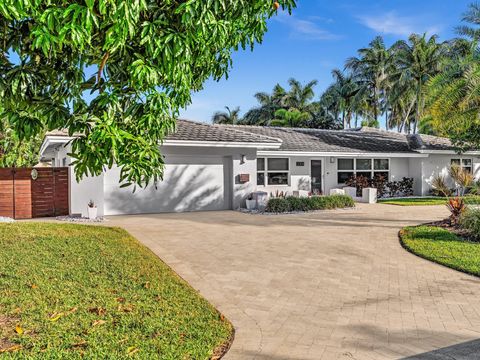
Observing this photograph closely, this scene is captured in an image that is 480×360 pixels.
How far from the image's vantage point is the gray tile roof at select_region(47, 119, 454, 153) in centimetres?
1930

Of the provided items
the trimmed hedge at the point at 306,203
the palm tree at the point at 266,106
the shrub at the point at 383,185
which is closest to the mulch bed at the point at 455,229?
the trimmed hedge at the point at 306,203

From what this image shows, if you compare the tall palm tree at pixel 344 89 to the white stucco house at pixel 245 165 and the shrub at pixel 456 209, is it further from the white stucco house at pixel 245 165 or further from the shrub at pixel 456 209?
the shrub at pixel 456 209

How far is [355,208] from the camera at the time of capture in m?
19.7

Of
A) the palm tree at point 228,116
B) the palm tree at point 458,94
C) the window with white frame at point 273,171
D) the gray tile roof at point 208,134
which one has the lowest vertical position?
the window with white frame at point 273,171

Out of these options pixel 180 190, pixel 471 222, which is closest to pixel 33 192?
pixel 180 190

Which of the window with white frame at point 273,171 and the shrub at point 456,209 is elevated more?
the window with white frame at point 273,171

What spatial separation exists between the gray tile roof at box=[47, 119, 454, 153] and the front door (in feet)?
3.55

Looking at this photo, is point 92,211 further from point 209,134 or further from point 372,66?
Result: point 372,66

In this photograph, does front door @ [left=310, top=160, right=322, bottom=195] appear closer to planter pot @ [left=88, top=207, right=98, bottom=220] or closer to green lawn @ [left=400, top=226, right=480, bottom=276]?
green lawn @ [left=400, top=226, right=480, bottom=276]

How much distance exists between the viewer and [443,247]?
1026 centimetres

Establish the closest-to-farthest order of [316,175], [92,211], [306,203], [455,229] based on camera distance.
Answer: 1. [455,229]
2. [92,211]
3. [306,203]
4. [316,175]

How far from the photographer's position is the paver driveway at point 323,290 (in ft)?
15.7

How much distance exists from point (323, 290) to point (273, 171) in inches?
629

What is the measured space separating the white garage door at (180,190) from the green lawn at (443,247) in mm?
9459
